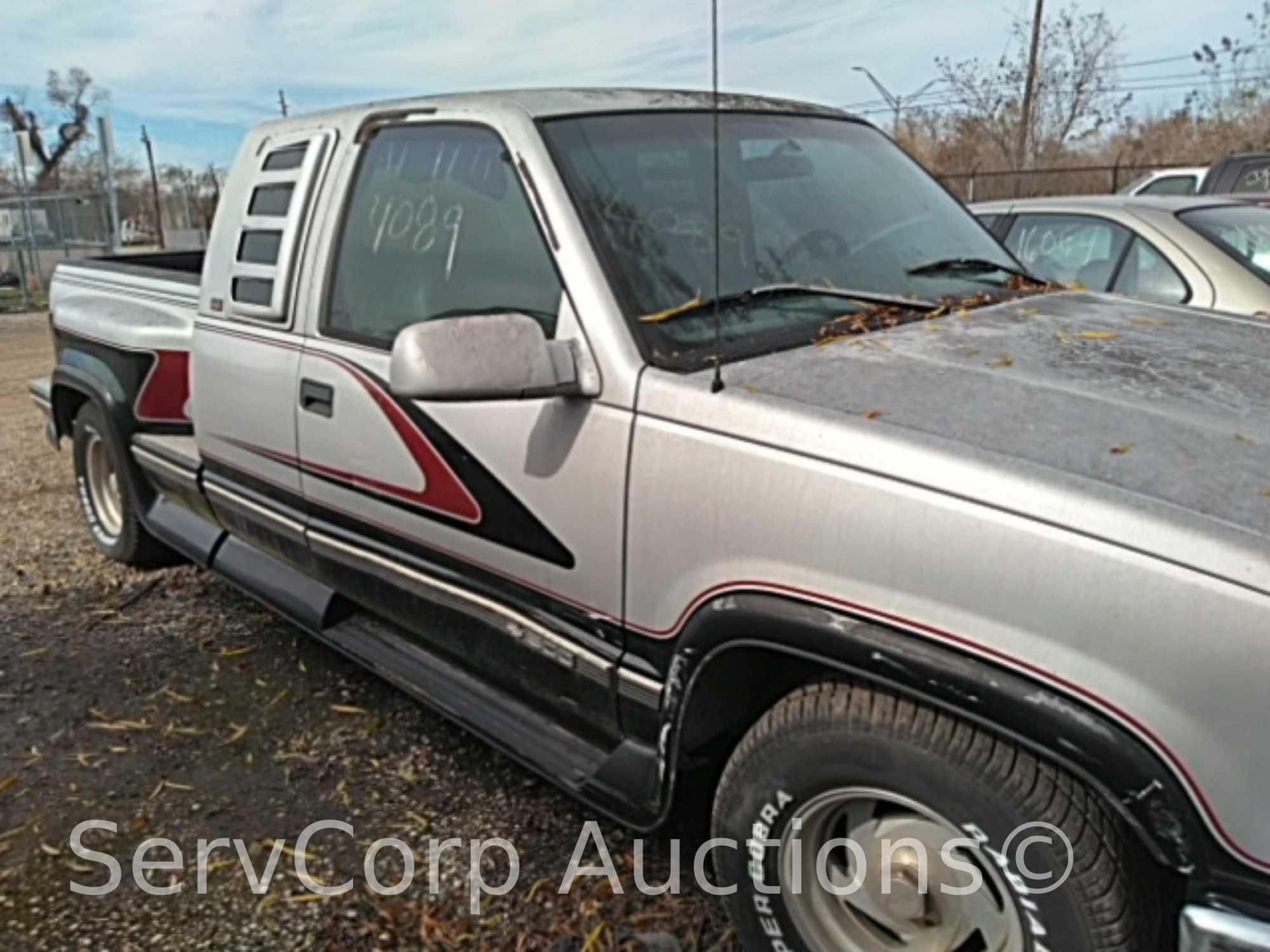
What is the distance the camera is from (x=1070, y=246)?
595cm

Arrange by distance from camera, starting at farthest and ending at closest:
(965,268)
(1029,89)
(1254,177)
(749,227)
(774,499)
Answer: (1029,89), (1254,177), (965,268), (749,227), (774,499)

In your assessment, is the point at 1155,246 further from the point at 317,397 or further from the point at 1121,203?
the point at 317,397

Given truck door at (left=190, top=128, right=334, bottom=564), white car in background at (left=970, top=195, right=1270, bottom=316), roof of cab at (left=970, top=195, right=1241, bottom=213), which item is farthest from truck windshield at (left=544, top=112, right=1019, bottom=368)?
roof of cab at (left=970, top=195, right=1241, bottom=213)

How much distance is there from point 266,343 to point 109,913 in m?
1.69

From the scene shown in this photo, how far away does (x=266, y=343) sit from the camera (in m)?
3.52

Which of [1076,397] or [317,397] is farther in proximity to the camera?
[317,397]

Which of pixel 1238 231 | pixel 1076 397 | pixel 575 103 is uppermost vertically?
pixel 575 103

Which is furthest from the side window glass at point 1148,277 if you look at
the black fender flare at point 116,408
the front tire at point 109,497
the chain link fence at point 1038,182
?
the chain link fence at point 1038,182

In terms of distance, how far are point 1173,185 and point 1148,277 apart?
322 inches

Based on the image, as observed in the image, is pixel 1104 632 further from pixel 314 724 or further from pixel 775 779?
pixel 314 724

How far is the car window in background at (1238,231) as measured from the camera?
533 cm

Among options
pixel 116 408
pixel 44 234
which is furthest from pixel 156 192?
pixel 116 408

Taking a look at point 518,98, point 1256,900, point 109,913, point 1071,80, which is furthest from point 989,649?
point 1071,80

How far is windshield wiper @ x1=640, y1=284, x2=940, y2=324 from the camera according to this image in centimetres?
253
